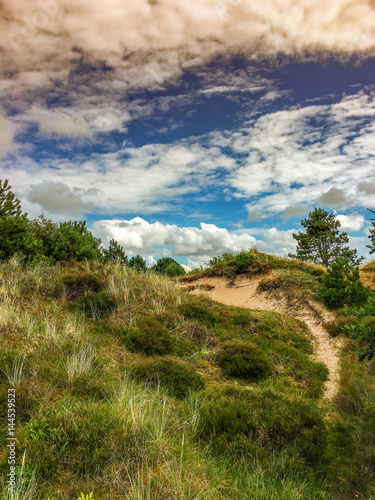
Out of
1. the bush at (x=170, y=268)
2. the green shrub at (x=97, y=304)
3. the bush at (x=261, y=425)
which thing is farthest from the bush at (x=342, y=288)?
the bush at (x=170, y=268)

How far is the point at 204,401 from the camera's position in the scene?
583cm

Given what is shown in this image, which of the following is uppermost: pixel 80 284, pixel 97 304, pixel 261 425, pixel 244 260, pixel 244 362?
pixel 244 260

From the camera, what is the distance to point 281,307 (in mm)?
17922

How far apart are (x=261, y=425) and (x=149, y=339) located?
15.2 feet

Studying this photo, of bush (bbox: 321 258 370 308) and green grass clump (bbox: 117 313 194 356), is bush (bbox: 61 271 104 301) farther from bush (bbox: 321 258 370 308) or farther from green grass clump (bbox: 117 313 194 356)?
bush (bbox: 321 258 370 308)

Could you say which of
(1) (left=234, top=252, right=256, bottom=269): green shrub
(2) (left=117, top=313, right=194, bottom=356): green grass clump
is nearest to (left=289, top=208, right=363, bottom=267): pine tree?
(1) (left=234, top=252, right=256, bottom=269): green shrub

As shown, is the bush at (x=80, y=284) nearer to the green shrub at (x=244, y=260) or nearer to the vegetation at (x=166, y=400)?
→ the vegetation at (x=166, y=400)

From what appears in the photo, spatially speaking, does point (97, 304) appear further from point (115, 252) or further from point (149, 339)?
point (115, 252)

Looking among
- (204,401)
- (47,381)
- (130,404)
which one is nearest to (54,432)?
(130,404)

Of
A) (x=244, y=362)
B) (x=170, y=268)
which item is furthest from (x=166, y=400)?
(x=170, y=268)

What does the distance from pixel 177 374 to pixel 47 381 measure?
2.92m

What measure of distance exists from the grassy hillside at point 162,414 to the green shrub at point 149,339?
38 millimetres

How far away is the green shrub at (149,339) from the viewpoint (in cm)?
855

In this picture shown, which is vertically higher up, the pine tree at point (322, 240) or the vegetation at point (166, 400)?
the pine tree at point (322, 240)
